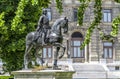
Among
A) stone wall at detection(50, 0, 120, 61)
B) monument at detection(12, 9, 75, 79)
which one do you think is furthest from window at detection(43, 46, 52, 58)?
monument at detection(12, 9, 75, 79)

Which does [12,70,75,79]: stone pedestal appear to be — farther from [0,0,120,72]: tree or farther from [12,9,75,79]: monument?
[0,0,120,72]: tree

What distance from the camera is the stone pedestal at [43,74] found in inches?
655

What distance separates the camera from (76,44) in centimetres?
4794

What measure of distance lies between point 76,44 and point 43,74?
31.3 m

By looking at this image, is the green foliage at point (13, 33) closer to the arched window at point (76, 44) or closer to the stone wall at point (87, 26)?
the stone wall at point (87, 26)

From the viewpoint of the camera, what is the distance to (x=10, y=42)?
2880 centimetres

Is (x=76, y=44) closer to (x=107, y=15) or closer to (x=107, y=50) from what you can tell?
(x=107, y=50)

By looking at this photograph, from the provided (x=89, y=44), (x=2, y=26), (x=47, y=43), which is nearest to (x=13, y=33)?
(x=2, y=26)

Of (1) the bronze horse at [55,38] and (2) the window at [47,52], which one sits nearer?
(1) the bronze horse at [55,38]

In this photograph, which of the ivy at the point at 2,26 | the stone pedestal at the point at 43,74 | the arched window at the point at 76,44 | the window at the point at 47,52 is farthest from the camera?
the arched window at the point at 76,44

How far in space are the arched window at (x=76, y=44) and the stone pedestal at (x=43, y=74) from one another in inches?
1206

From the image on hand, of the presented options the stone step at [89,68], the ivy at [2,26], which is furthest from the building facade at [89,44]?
the ivy at [2,26]

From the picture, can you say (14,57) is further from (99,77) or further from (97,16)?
(97,16)

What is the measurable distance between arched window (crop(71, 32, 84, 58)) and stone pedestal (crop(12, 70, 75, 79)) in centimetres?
3062
